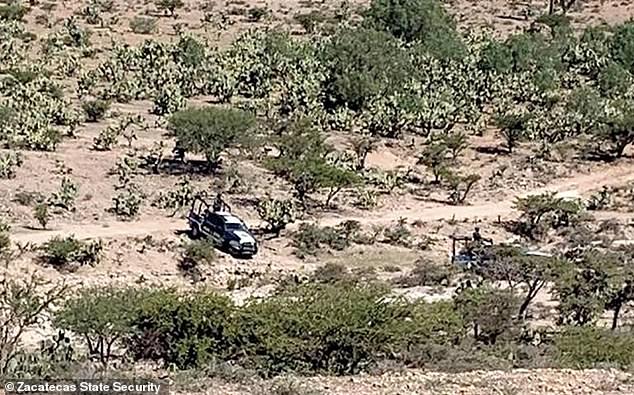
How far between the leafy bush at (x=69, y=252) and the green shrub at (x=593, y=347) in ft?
45.9

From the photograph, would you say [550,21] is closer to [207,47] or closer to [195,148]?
[207,47]

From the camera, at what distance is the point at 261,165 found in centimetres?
4588

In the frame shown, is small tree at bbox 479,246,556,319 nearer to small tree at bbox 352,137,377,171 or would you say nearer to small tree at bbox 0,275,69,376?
small tree at bbox 352,137,377,171

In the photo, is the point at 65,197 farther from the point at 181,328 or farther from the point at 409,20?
the point at 409,20

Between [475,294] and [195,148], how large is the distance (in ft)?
53.3

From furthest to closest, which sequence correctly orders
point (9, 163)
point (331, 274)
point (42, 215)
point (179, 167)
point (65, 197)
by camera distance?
point (179, 167) < point (9, 163) < point (65, 197) < point (42, 215) < point (331, 274)

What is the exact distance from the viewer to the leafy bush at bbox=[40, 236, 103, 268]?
115 ft

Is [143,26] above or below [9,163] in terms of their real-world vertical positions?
below

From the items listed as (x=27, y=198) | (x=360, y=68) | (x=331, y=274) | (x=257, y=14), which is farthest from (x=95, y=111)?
(x=257, y=14)

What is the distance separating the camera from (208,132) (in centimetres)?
4425

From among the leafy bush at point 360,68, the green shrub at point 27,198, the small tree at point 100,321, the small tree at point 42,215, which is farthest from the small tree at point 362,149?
the small tree at point 100,321

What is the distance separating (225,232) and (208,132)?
7.46m

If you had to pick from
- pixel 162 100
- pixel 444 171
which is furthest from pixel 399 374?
pixel 162 100

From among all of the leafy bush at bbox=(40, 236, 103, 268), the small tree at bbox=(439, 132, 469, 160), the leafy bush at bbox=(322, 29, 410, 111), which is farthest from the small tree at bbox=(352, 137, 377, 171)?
the leafy bush at bbox=(40, 236, 103, 268)
